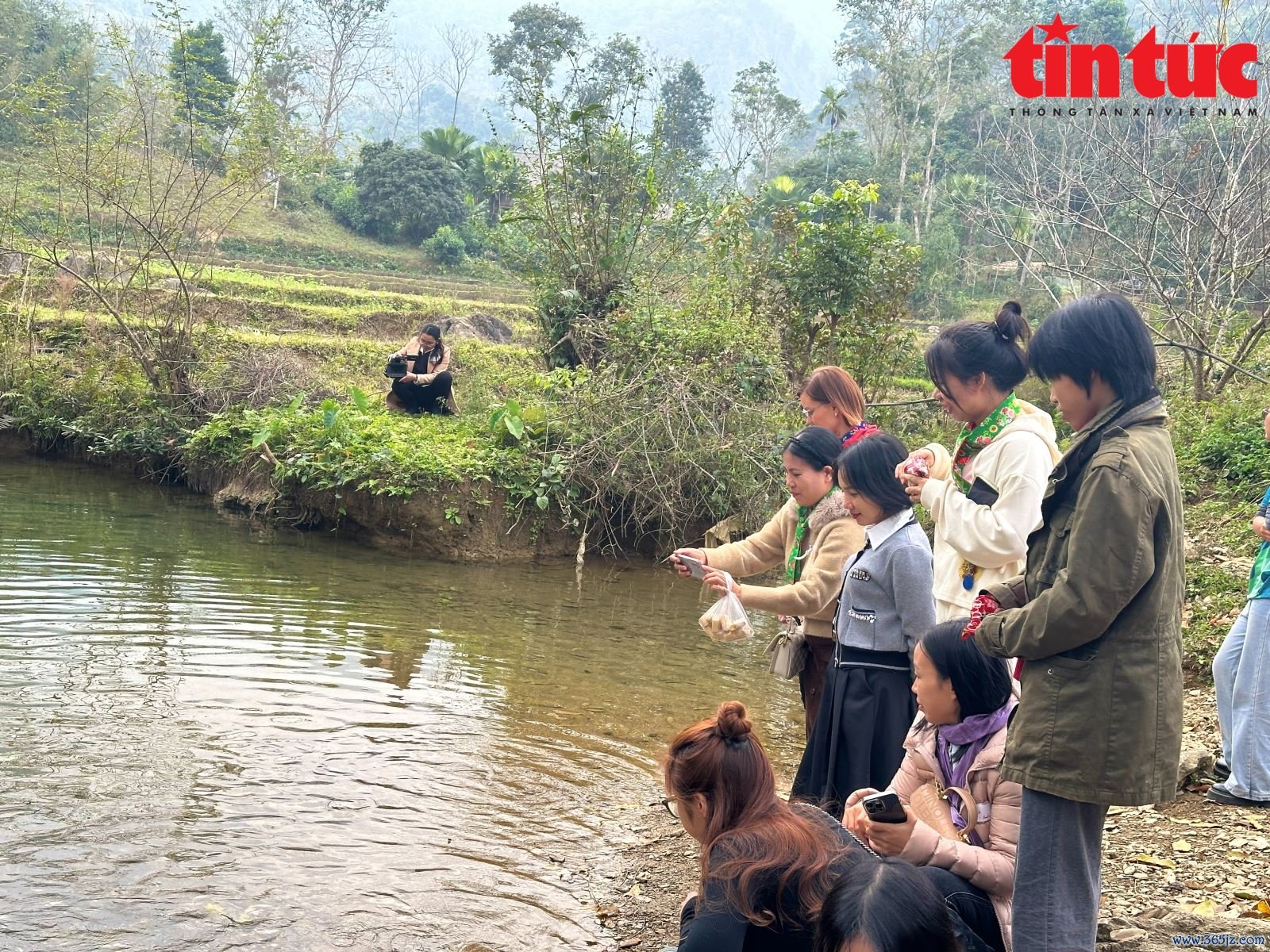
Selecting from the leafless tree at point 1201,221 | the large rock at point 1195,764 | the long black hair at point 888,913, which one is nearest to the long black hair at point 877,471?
the long black hair at point 888,913

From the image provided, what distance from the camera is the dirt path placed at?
10.5 feet

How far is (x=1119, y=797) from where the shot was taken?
2.30 m

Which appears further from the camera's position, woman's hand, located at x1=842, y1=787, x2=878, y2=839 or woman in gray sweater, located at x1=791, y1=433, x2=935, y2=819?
woman in gray sweater, located at x1=791, y1=433, x2=935, y2=819

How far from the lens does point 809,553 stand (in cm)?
393

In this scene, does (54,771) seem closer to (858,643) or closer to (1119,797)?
(858,643)

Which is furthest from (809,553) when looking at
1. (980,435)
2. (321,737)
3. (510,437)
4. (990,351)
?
(510,437)

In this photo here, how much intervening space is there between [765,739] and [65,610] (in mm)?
4722

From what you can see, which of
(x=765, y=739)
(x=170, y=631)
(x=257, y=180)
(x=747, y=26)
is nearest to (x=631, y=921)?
(x=765, y=739)

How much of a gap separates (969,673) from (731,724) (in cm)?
77

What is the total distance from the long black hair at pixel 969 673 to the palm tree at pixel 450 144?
3617 centimetres

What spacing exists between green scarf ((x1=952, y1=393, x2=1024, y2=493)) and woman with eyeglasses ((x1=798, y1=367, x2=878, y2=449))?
641mm

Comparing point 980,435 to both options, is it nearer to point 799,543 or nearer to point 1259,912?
point 799,543

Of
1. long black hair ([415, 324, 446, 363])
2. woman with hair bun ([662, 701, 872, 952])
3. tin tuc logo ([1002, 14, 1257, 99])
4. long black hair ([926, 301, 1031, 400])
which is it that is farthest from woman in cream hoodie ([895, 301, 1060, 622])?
long black hair ([415, 324, 446, 363])

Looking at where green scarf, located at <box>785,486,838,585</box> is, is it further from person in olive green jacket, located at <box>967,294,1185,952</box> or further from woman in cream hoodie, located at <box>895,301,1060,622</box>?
person in olive green jacket, located at <box>967,294,1185,952</box>
